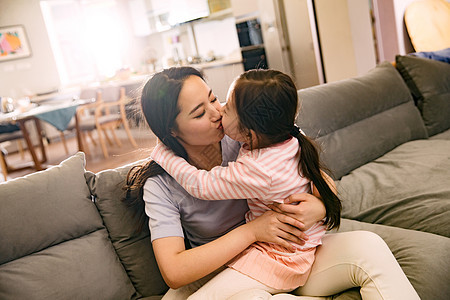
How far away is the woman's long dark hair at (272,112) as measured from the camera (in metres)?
1.04

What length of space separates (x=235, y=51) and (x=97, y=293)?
5354 millimetres

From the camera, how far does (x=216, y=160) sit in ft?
4.12

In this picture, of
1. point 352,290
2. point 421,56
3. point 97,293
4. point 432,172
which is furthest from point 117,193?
point 421,56

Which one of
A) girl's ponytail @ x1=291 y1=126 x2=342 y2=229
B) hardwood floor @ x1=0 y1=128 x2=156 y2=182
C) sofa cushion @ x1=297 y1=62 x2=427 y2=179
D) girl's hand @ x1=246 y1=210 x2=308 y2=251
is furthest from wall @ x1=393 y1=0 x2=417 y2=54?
girl's hand @ x1=246 y1=210 x2=308 y2=251

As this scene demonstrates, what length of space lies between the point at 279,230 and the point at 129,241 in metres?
0.56

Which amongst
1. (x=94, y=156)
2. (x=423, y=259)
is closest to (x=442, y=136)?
(x=423, y=259)

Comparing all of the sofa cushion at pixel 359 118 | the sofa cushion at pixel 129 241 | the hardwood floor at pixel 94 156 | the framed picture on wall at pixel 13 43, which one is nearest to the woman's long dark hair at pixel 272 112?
the sofa cushion at pixel 129 241

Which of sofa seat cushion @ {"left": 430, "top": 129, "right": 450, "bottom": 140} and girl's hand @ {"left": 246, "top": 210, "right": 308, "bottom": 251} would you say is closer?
girl's hand @ {"left": 246, "top": 210, "right": 308, "bottom": 251}

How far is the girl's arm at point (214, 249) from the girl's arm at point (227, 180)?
95 millimetres

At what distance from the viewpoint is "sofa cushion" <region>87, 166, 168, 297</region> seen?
131 cm

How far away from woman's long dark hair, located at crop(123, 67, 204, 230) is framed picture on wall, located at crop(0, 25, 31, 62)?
792 cm

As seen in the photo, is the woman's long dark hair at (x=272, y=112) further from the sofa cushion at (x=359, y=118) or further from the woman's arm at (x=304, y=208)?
the sofa cushion at (x=359, y=118)

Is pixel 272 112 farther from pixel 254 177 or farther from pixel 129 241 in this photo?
pixel 129 241

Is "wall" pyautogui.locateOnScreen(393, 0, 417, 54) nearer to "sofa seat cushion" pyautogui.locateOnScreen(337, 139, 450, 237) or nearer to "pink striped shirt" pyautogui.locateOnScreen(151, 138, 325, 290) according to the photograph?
"sofa seat cushion" pyautogui.locateOnScreen(337, 139, 450, 237)
